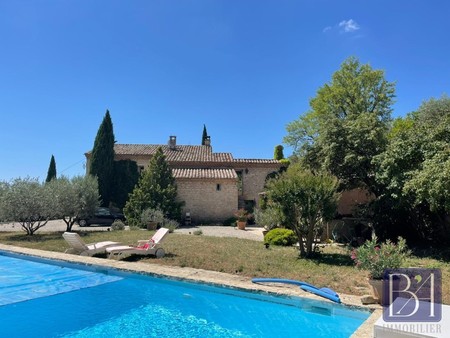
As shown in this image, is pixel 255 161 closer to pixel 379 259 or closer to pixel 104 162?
pixel 104 162

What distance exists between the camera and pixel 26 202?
51.7 ft

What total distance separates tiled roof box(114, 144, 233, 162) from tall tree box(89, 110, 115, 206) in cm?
194

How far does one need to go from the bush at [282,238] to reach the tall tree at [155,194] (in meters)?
11.2

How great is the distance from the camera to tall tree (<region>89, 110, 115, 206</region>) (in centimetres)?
2938

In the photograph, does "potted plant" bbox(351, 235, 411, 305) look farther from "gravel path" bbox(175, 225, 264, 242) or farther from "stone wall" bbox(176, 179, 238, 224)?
"stone wall" bbox(176, 179, 238, 224)

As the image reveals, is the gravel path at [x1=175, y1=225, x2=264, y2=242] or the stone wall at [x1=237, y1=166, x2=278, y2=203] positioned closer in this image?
the gravel path at [x1=175, y1=225, x2=264, y2=242]

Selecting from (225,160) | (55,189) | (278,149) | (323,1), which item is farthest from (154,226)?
(278,149)

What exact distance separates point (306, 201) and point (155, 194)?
15289 mm

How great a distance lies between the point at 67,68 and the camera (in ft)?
47.6

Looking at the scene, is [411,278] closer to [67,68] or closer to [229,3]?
[229,3]

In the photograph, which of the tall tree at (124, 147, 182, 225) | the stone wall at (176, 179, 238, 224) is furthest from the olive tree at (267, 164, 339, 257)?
the stone wall at (176, 179, 238, 224)

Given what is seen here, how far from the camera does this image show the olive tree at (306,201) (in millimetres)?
9680

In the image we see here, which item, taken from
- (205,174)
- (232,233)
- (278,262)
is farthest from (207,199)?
(278,262)

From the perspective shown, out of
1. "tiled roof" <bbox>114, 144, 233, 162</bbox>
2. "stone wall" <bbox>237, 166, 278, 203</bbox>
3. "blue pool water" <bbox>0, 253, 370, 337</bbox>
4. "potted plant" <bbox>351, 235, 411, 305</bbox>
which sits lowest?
"blue pool water" <bbox>0, 253, 370, 337</bbox>
